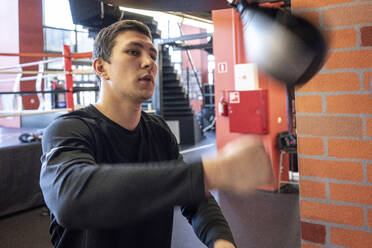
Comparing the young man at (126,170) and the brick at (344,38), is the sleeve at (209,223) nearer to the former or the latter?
the young man at (126,170)

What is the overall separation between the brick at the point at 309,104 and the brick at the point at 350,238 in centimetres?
43

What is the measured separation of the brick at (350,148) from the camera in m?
1.02

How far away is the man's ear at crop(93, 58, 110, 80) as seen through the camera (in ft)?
3.59

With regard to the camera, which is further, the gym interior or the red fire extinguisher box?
the red fire extinguisher box

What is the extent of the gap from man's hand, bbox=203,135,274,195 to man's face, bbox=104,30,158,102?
54 centimetres

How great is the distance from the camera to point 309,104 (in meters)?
1.12

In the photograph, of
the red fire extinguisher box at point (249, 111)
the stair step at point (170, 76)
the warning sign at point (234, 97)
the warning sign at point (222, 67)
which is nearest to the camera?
the red fire extinguisher box at point (249, 111)

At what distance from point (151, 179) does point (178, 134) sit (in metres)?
7.70

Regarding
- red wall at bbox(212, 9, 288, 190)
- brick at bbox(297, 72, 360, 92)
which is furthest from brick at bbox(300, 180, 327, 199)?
red wall at bbox(212, 9, 288, 190)

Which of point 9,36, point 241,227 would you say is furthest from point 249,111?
point 9,36

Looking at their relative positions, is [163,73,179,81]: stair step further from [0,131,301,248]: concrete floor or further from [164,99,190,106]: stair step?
[0,131,301,248]: concrete floor

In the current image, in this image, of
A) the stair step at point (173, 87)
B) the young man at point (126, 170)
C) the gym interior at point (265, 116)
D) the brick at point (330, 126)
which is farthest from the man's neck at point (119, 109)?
the stair step at point (173, 87)

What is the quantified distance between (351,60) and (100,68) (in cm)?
87

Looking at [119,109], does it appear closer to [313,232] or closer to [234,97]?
[313,232]
